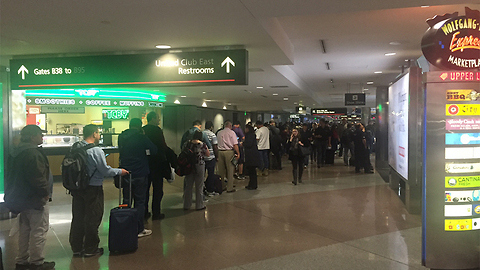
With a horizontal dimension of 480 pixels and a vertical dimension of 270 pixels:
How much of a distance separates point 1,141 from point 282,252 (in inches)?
216

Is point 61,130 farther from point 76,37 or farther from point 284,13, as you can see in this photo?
point 284,13

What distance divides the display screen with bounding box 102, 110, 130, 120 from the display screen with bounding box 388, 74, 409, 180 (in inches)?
388

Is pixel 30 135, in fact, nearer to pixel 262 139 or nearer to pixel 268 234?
pixel 268 234

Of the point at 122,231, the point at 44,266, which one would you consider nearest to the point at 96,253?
the point at 122,231

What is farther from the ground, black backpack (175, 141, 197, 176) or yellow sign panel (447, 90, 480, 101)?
yellow sign panel (447, 90, 480, 101)

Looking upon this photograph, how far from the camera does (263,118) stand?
34.6 m

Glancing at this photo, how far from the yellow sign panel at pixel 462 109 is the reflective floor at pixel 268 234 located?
1.89m

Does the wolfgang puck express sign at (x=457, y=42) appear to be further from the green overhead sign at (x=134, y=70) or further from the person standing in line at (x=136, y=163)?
the person standing in line at (x=136, y=163)

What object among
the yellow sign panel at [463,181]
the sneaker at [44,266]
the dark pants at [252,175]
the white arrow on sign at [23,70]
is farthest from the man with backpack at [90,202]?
the dark pants at [252,175]

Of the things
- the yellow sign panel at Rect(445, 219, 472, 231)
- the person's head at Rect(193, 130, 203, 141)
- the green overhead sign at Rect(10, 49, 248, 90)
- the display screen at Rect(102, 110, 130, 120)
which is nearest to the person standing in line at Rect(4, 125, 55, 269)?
the green overhead sign at Rect(10, 49, 248, 90)

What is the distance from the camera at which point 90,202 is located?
4840 millimetres

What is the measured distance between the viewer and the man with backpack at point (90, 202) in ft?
15.8

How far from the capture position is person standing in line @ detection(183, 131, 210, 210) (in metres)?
7.21

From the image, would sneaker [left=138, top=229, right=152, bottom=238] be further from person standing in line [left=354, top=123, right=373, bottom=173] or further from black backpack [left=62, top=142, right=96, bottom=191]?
person standing in line [left=354, top=123, right=373, bottom=173]
